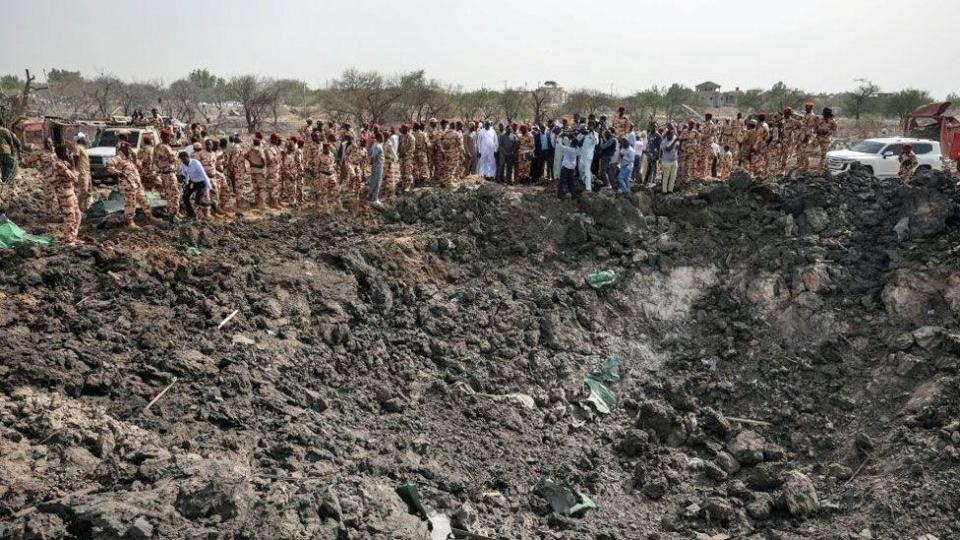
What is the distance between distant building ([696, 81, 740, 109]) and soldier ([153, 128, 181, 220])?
44989 millimetres

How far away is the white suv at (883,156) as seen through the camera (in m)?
16.1

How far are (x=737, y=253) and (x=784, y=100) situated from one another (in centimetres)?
3682

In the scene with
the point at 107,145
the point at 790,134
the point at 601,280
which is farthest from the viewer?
the point at 107,145

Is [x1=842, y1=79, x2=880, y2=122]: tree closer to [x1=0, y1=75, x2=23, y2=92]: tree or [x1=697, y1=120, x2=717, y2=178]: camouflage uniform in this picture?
[x1=697, y1=120, x2=717, y2=178]: camouflage uniform

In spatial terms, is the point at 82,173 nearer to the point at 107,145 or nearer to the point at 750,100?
the point at 107,145

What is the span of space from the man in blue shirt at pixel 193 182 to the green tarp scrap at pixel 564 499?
7280mm

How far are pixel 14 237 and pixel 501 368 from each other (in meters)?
6.93

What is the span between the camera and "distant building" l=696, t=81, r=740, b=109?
50.6 m

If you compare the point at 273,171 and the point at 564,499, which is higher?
the point at 273,171

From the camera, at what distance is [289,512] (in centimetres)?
554

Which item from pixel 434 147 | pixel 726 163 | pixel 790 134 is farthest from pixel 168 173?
pixel 790 134

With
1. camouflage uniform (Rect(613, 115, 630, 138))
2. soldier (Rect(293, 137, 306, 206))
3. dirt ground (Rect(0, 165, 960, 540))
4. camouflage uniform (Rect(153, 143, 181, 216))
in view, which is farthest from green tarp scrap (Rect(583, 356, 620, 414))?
camouflage uniform (Rect(153, 143, 181, 216))

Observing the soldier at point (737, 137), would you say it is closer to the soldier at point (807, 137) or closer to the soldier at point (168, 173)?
the soldier at point (807, 137)

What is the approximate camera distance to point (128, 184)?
415 inches
